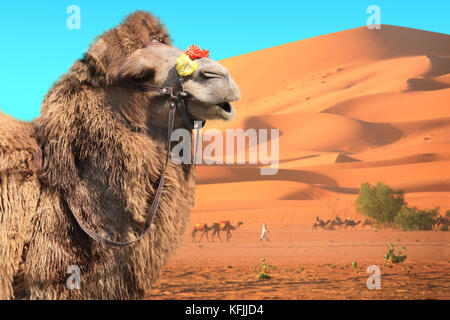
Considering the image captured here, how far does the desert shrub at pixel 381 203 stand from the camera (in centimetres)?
1809

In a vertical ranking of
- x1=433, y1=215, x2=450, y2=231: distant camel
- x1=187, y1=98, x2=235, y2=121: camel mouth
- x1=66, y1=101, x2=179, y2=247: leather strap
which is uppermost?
x1=187, y1=98, x2=235, y2=121: camel mouth

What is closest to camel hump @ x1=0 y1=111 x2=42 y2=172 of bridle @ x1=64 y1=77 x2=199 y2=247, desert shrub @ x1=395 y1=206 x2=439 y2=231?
bridle @ x1=64 y1=77 x2=199 y2=247

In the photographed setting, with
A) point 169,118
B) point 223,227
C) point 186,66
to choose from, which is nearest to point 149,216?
point 169,118

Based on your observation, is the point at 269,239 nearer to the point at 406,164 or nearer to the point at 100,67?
the point at 100,67

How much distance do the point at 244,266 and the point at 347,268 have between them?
2.65m

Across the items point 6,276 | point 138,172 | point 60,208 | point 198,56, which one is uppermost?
point 198,56

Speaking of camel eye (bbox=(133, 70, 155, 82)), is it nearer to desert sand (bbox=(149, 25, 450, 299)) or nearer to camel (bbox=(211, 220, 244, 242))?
desert sand (bbox=(149, 25, 450, 299))

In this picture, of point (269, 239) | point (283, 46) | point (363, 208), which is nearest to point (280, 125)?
point (363, 208)

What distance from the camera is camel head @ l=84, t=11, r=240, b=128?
344cm

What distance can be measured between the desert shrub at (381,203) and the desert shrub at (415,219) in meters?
0.44

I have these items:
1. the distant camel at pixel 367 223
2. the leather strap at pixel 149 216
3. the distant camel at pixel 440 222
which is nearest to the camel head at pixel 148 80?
the leather strap at pixel 149 216

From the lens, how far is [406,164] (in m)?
28.1

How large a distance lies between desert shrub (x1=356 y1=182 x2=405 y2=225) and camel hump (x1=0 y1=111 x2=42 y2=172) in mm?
16553

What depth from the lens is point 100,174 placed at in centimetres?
332
